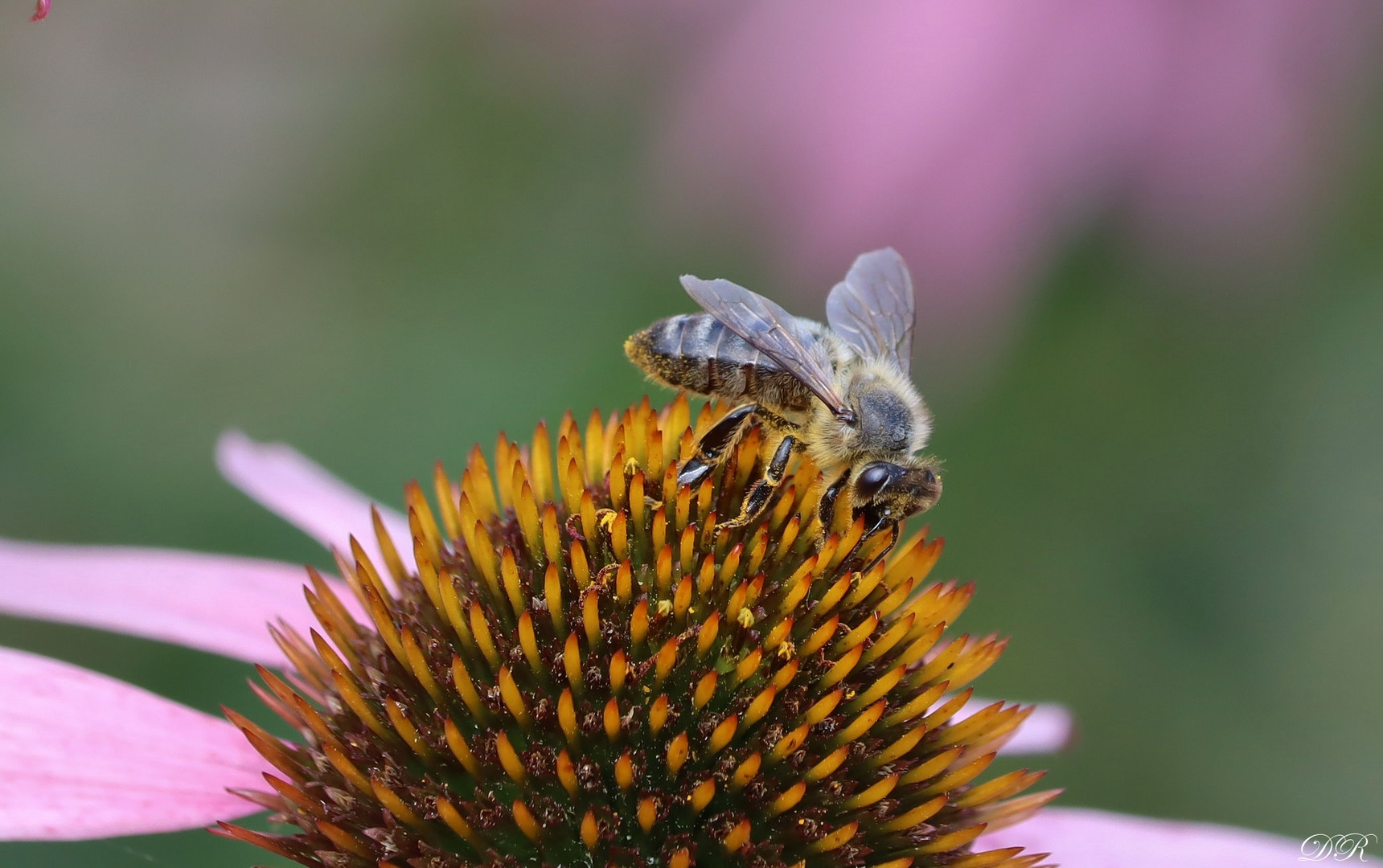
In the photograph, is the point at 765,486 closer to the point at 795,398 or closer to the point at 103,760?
the point at 795,398

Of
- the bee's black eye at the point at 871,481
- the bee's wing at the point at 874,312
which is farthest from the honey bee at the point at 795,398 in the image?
the bee's wing at the point at 874,312

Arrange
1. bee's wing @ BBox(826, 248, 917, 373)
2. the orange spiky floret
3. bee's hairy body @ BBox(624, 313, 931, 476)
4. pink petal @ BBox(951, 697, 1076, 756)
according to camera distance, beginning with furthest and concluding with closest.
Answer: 1. bee's wing @ BBox(826, 248, 917, 373)
2. pink petal @ BBox(951, 697, 1076, 756)
3. bee's hairy body @ BBox(624, 313, 931, 476)
4. the orange spiky floret

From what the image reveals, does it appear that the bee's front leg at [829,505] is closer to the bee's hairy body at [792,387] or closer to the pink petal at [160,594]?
the bee's hairy body at [792,387]

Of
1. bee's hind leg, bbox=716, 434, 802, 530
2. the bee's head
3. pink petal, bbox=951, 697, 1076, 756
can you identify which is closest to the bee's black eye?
the bee's head

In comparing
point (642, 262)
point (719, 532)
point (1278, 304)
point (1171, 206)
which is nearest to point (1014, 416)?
point (1278, 304)

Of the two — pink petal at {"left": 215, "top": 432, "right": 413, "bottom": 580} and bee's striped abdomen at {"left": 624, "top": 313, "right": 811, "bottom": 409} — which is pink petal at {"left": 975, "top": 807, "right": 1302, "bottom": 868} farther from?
pink petal at {"left": 215, "top": 432, "right": 413, "bottom": 580}
